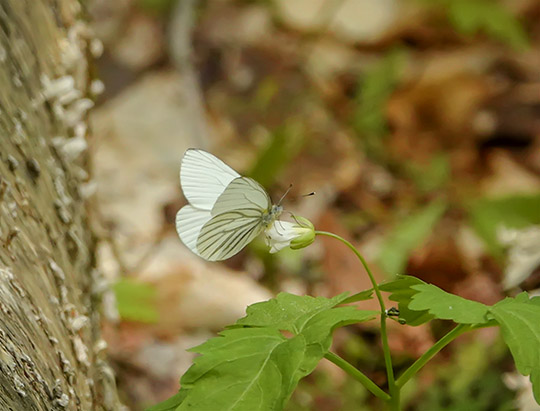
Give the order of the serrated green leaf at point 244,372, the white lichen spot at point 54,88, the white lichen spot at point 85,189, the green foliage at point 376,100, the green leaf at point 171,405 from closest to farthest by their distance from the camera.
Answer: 1. the serrated green leaf at point 244,372
2. the green leaf at point 171,405
3. the white lichen spot at point 54,88
4. the white lichen spot at point 85,189
5. the green foliage at point 376,100

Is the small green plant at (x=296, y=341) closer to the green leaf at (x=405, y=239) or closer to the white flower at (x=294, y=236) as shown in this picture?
the white flower at (x=294, y=236)

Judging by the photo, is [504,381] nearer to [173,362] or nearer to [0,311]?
[173,362]

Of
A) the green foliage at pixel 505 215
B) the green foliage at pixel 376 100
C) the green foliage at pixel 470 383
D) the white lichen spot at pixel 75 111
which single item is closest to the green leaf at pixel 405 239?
the green foliage at pixel 505 215

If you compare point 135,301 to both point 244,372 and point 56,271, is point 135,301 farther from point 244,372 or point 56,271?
point 244,372

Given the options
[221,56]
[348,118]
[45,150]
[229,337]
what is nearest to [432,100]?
[348,118]

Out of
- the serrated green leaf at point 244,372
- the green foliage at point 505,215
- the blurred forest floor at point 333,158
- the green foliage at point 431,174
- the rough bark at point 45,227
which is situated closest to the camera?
the serrated green leaf at point 244,372

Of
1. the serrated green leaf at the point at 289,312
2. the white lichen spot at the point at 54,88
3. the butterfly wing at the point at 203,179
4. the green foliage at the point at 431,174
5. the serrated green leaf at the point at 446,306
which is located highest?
the white lichen spot at the point at 54,88

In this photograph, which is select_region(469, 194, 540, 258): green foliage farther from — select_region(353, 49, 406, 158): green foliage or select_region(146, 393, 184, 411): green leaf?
select_region(146, 393, 184, 411): green leaf

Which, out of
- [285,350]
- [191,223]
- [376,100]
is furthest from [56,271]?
[376,100]
